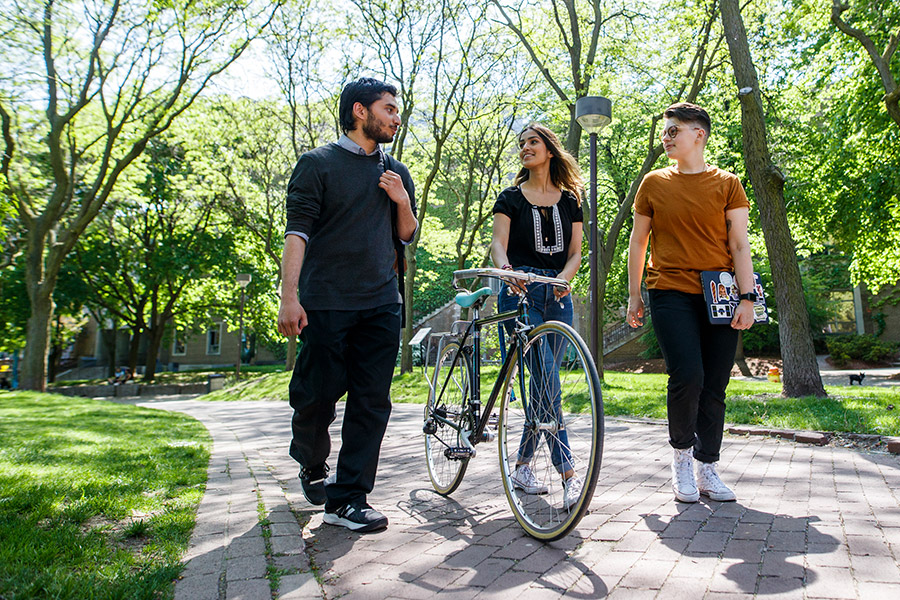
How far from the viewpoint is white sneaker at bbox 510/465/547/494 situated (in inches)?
132

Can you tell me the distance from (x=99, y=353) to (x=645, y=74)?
47732 mm

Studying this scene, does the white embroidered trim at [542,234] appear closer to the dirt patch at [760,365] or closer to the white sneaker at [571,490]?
the white sneaker at [571,490]

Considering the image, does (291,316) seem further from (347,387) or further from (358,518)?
(358,518)

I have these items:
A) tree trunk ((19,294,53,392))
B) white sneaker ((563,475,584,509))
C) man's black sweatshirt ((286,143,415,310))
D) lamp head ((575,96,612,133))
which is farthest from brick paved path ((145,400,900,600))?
tree trunk ((19,294,53,392))

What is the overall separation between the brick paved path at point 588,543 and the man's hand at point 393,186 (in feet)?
5.75

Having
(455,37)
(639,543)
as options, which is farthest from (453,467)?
(455,37)

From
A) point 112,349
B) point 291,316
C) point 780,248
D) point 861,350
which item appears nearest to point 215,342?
point 112,349

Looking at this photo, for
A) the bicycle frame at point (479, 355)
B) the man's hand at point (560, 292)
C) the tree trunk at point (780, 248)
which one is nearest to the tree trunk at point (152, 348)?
the tree trunk at point (780, 248)

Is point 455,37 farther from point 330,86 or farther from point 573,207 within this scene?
point 573,207

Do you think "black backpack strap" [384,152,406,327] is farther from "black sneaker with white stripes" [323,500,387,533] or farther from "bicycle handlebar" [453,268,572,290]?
"black sneaker with white stripes" [323,500,387,533]

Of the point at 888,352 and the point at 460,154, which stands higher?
the point at 460,154

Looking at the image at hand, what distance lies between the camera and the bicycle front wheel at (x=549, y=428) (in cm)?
294

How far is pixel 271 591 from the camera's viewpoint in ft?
8.01

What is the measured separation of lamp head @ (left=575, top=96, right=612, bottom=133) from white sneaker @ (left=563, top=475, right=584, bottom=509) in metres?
8.73
